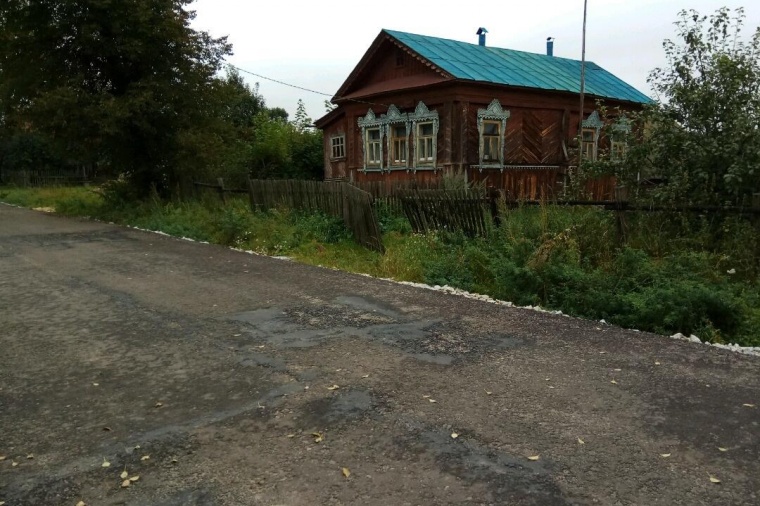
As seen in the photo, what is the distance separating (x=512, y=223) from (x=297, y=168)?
2073cm

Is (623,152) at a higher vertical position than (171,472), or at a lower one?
higher

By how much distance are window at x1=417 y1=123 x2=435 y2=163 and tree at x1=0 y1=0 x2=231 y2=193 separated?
19.6 feet

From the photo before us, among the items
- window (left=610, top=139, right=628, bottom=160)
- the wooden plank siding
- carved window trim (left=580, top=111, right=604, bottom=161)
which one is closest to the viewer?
window (left=610, top=139, right=628, bottom=160)

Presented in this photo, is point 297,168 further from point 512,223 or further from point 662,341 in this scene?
point 662,341

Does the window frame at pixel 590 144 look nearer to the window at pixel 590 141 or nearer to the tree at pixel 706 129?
the window at pixel 590 141

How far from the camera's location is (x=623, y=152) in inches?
365

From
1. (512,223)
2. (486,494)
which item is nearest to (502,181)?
(512,223)

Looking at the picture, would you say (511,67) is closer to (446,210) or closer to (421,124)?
(421,124)

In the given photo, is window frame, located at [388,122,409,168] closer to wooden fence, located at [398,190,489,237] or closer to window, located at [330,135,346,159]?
window, located at [330,135,346,159]

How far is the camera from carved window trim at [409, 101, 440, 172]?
1786cm

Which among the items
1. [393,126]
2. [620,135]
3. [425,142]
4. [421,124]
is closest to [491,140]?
[425,142]

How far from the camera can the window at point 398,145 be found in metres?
19.2

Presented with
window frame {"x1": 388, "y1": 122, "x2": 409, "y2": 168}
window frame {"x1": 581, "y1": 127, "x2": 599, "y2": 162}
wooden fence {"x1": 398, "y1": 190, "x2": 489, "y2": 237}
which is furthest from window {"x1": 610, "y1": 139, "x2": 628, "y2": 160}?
window frame {"x1": 581, "y1": 127, "x2": 599, "y2": 162}

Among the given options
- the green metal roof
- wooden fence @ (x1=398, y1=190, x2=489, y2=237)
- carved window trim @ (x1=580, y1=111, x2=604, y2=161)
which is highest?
the green metal roof
